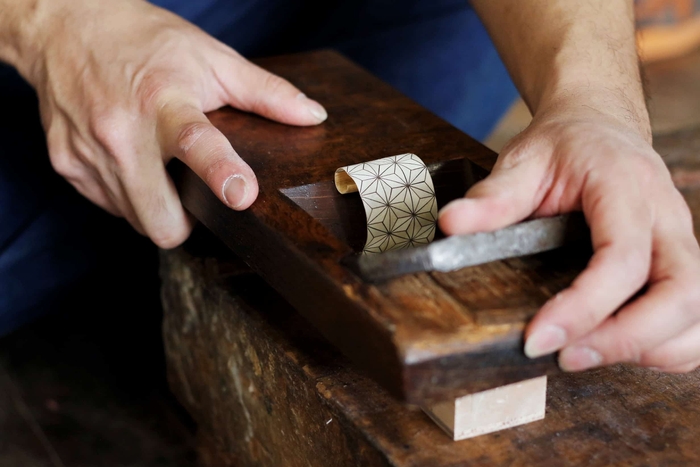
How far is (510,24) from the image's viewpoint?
111 cm

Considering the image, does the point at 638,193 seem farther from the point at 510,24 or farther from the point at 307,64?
the point at 307,64

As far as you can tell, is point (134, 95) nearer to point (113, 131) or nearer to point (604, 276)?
point (113, 131)

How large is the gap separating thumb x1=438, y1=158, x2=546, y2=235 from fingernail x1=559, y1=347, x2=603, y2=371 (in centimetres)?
13

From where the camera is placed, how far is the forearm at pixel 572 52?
0.91 m

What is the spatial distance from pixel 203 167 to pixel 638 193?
1.57ft

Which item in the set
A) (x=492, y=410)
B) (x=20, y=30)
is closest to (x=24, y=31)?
(x=20, y=30)

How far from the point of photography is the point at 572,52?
98 centimetres

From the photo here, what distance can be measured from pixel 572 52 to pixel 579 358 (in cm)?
44

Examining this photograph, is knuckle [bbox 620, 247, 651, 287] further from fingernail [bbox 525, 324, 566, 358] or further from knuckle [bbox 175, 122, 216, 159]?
knuckle [bbox 175, 122, 216, 159]

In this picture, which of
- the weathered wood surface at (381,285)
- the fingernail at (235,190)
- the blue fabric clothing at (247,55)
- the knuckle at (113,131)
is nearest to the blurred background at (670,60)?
the blue fabric clothing at (247,55)

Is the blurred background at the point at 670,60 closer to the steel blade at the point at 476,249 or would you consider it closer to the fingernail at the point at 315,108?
the fingernail at the point at 315,108

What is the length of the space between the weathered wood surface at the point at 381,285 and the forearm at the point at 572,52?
13 cm

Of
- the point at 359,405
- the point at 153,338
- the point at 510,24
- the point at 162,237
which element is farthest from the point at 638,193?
the point at 153,338

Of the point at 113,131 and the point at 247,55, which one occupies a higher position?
the point at 113,131
